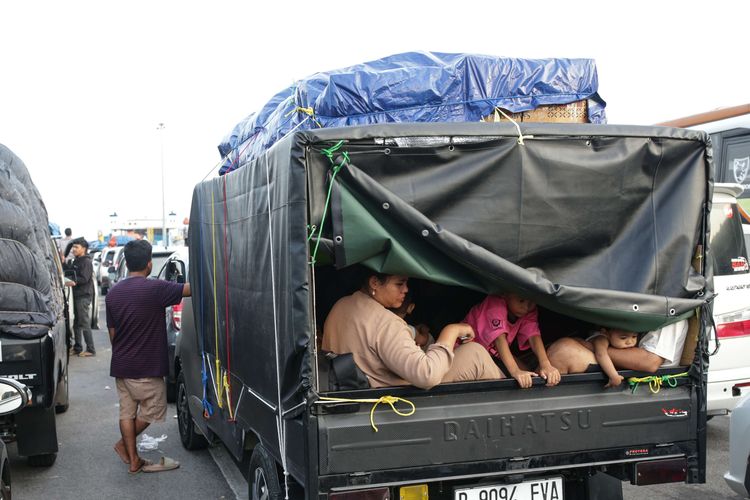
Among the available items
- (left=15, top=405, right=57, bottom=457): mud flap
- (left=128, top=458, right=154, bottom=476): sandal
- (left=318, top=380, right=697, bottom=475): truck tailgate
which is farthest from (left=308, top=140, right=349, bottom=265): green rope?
(left=128, top=458, right=154, bottom=476): sandal

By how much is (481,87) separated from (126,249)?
3.53 meters

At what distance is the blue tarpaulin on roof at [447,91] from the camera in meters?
4.12

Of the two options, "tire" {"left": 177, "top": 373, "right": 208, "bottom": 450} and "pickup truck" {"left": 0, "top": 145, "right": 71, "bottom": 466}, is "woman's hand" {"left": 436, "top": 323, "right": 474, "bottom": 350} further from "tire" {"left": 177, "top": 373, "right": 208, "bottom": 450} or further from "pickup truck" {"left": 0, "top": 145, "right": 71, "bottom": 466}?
"tire" {"left": 177, "top": 373, "right": 208, "bottom": 450}

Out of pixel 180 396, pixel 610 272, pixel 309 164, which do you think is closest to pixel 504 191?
pixel 610 272

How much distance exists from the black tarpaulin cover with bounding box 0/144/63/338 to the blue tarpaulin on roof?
2942mm

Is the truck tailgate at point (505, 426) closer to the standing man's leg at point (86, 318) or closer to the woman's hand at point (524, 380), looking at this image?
the woman's hand at point (524, 380)

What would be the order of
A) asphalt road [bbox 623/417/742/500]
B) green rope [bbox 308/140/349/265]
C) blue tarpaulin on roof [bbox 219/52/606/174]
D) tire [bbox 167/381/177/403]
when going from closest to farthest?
1. green rope [bbox 308/140/349/265]
2. blue tarpaulin on roof [bbox 219/52/606/174]
3. asphalt road [bbox 623/417/742/500]
4. tire [bbox 167/381/177/403]

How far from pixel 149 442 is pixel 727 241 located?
19.9 feet

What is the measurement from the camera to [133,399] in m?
6.29

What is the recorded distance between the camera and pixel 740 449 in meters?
4.48

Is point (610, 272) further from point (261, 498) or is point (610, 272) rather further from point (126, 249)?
point (126, 249)

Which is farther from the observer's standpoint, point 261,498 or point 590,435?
point 261,498

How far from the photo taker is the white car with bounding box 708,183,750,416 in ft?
20.3

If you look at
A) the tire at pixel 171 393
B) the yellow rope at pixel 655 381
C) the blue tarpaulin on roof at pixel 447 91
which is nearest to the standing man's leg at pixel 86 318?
the tire at pixel 171 393
